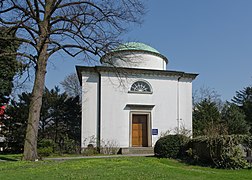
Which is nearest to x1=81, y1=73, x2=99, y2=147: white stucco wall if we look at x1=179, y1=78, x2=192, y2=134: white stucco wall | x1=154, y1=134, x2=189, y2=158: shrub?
x1=154, y1=134, x2=189, y2=158: shrub

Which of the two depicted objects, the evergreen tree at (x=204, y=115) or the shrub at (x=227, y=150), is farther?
the evergreen tree at (x=204, y=115)

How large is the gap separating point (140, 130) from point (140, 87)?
3.73m

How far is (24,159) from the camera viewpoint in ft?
51.6

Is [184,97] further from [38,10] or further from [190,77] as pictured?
[38,10]

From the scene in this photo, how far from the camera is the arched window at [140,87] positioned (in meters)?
26.7

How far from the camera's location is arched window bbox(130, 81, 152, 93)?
87.5 ft

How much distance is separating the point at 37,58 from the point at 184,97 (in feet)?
49.9

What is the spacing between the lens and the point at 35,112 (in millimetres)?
16328

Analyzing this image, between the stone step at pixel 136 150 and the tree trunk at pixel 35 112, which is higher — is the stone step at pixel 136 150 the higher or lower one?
the lower one

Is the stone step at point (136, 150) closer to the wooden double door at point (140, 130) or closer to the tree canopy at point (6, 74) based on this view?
the wooden double door at point (140, 130)

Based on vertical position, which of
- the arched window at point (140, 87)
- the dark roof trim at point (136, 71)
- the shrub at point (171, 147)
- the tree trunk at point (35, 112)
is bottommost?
the shrub at point (171, 147)

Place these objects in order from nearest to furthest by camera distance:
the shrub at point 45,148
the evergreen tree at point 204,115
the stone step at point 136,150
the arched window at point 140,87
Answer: the shrub at point 45,148
the stone step at point 136,150
the arched window at point 140,87
the evergreen tree at point 204,115

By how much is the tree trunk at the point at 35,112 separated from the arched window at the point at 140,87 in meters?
11.1

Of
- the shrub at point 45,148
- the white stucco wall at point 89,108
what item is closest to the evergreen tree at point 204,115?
the white stucco wall at point 89,108
